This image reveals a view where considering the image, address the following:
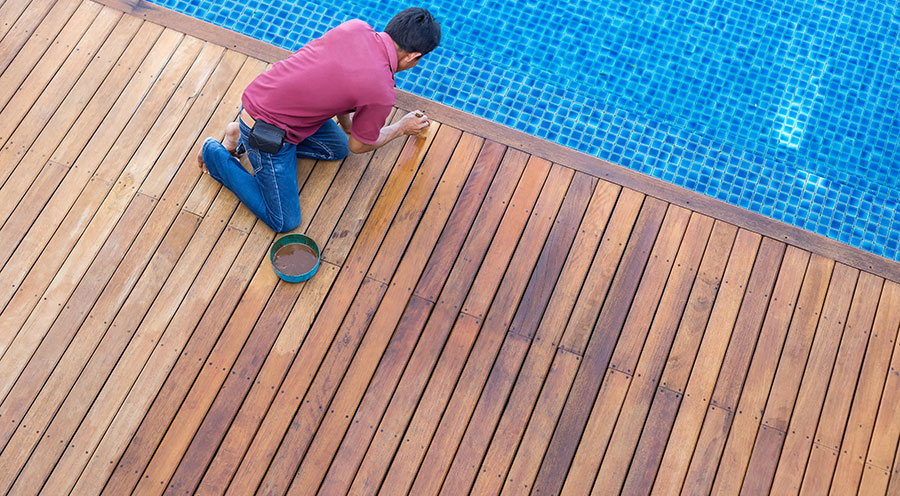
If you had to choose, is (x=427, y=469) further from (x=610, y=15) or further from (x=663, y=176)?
(x=610, y=15)


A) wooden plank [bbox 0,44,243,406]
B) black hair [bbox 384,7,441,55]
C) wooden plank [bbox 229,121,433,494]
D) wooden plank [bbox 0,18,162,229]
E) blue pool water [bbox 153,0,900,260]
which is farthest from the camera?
blue pool water [bbox 153,0,900,260]

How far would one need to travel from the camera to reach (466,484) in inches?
99.7

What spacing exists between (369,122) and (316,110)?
190 mm

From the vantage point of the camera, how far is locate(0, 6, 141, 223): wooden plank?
2.90 m

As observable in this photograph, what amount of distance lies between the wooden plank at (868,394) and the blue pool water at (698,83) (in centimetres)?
32

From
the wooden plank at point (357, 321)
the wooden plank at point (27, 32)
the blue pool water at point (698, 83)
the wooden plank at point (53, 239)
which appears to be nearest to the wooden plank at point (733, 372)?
the blue pool water at point (698, 83)

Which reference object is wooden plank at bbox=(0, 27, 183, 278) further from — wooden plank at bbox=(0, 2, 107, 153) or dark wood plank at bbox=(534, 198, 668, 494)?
dark wood plank at bbox=(534, 198, 668, 494)

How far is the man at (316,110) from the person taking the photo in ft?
8.06

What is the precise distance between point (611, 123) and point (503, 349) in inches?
47.8

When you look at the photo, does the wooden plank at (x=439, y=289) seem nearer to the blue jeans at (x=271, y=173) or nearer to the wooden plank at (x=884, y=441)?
the blue jeans at (x=271, y=173)

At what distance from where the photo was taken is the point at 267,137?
2590 mm

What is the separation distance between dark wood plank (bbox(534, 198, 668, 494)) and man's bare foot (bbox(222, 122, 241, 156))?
5.24ft

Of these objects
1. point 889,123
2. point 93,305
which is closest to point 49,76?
point 93,305

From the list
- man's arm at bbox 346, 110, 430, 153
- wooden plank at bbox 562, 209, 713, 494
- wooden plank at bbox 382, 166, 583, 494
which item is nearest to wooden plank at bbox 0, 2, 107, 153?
man's arm at bbox 346, 110, 430, 153
